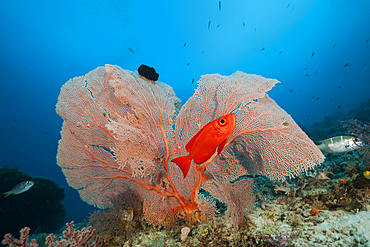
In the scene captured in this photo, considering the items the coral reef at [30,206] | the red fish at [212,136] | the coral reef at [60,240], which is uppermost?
the coral reef at [30,206]

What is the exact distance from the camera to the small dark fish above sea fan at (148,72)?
3782 mm

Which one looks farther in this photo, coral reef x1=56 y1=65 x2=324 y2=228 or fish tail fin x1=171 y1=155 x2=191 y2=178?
coral reef x1=56 y1=65 x2=324 y2=228

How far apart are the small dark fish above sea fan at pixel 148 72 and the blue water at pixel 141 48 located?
1556 inches

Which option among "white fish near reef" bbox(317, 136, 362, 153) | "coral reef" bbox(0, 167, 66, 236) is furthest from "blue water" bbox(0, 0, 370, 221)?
"white fish near reef" bbox(317, 136, 362, 153)

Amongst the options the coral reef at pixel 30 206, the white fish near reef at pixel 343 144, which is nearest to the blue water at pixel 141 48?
the coral reef at pixel 30 206

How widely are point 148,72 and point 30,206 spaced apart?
40.4 ft

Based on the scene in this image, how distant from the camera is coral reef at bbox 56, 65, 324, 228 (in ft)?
9.31

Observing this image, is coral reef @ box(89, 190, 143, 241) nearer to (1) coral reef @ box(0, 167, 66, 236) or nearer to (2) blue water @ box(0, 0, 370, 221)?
(1) coral reef @ box(0, 167, 66, 236)

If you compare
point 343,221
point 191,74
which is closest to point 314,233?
point 343,221

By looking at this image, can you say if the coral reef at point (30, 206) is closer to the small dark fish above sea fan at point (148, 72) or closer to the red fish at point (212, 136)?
the small dark fish above sea fan at point (148, 72)

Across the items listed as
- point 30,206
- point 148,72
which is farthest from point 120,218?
point 30,206

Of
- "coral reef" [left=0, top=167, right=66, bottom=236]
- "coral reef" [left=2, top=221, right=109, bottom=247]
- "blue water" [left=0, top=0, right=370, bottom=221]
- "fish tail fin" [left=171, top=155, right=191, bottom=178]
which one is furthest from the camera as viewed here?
"blue water" [left=0, top=0, right=370, bottom=221]

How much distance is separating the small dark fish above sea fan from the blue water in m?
39.5

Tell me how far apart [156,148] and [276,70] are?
305 feet
